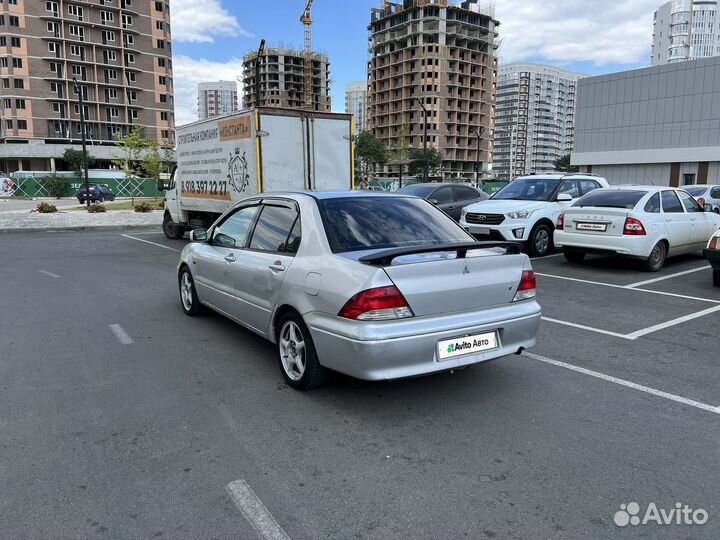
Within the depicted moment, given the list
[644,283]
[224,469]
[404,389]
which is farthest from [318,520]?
[644,283]

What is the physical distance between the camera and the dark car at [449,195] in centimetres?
1497

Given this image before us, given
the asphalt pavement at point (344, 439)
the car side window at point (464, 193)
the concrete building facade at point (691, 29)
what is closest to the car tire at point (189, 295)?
the asphalt pavement at point (344, 439)

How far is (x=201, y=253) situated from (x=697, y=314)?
20.5 ft

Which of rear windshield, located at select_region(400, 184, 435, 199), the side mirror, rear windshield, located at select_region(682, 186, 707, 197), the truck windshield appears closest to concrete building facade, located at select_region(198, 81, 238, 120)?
rear windshield, located at select_region(682, 186, 707, 197)

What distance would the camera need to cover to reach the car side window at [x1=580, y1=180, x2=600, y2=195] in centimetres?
1295

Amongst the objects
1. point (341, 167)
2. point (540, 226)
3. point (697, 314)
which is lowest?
point (697, 314)

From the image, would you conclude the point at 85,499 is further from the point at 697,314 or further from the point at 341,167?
the point at 341,167

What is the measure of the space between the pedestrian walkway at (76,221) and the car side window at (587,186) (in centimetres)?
1643

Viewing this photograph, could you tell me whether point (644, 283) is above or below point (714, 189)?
below

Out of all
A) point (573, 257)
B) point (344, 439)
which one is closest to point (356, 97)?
point (573, 257)

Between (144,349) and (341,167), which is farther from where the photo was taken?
(341,167)

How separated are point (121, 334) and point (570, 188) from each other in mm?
10352

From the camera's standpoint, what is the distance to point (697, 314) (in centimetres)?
712

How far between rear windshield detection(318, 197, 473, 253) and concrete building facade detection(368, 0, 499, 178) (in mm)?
107700
